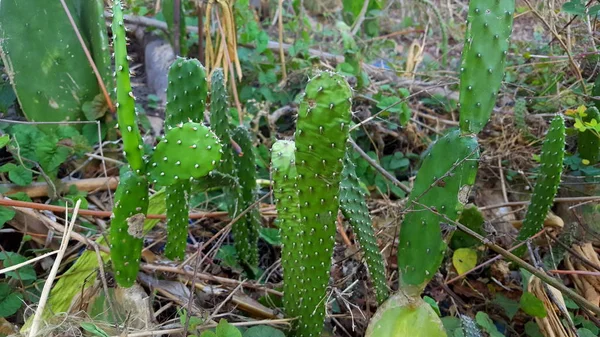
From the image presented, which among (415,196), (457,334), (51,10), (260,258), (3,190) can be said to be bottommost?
(260,258)

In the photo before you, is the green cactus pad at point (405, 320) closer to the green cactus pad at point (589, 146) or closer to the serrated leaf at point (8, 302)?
the serrated leaf at point (8, 302)

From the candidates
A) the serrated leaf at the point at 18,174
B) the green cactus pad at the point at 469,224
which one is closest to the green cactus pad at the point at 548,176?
the green cactus pad at the point at 469,224

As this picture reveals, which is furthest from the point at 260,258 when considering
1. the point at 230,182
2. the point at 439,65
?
the point at 439,65

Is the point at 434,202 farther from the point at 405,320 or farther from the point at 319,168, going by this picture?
the point at 319,168

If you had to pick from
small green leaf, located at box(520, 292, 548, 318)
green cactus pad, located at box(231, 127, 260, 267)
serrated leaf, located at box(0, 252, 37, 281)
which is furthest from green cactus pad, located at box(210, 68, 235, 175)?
small green leaf, located at box(520, 292, 548, 318)

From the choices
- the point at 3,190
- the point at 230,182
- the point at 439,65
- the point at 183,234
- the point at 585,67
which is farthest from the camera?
the point at 439,65

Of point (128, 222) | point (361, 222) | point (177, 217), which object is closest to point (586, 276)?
point (361, 222)

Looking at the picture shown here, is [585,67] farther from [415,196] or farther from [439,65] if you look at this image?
[415,196]
